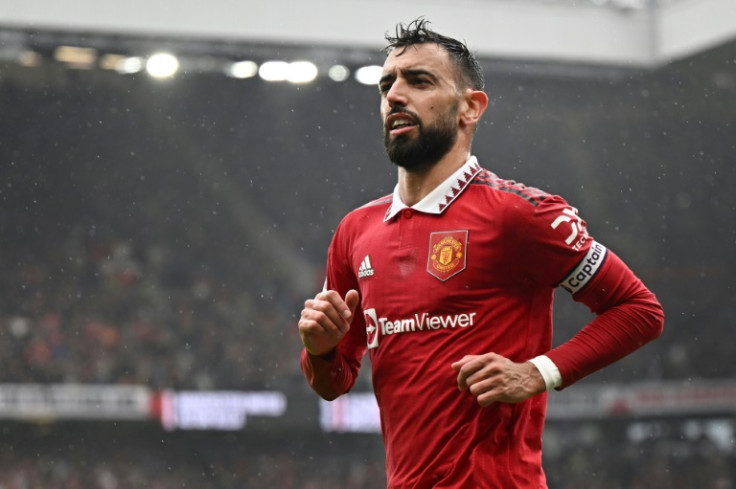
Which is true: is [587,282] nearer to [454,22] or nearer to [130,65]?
[454,22]

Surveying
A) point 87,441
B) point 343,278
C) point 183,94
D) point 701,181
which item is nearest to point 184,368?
point 87,441

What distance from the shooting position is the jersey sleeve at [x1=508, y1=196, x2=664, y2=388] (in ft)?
7.05

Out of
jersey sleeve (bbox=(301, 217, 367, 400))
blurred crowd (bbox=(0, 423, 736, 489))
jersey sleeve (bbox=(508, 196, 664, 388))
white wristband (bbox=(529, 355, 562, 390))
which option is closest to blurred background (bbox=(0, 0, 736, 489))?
blurred crowd (bbox=(0, 423, 736, 489))

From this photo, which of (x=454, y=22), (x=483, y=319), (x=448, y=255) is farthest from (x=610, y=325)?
(x=454, y=22)

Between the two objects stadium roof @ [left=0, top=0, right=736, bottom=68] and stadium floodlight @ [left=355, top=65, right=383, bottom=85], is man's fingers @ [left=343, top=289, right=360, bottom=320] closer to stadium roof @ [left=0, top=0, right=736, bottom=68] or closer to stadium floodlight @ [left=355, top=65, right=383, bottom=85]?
stadium roof @ [left=0, top=0, right=736, bottom=68]

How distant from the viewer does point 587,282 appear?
85.8 inches

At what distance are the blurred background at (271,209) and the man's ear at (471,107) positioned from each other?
460 inches

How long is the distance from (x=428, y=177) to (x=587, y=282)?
0.43 meters

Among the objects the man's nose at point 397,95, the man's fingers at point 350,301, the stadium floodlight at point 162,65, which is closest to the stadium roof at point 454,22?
the stadium floodlight at point 162,65

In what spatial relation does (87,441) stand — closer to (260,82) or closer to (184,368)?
(184,368)

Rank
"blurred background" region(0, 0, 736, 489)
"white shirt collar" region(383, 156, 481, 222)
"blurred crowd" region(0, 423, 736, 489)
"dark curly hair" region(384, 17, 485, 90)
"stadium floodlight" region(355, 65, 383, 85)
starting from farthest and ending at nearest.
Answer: "stadium floodlight" region(355, 65, 383, 85), "blurred crowd" region(0, 423, 736, 489), "blurred background" region(0, 0, 736, 489), "dark curly hair" region(384, 17, 485, 90), "white shirt collar" region(383, 156, 481, 222)

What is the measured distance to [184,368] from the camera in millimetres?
15594

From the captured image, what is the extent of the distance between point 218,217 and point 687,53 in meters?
7.95

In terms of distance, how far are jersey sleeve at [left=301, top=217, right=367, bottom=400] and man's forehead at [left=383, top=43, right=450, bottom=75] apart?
409mm
